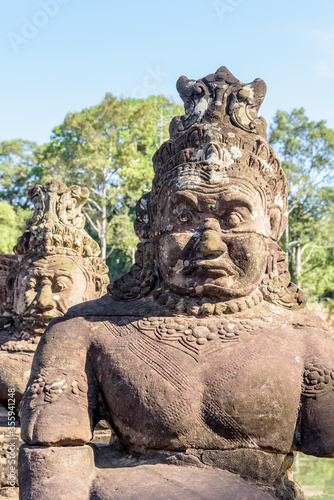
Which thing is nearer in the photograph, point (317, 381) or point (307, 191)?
point (317, 381)

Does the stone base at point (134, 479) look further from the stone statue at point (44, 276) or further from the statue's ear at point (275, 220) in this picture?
the stone statue at point (44, 276)

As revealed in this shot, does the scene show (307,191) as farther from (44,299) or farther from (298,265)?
(44,299)

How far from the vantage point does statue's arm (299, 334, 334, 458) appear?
9.34 feet

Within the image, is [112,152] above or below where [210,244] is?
above

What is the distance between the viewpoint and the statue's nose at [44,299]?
5.75 m

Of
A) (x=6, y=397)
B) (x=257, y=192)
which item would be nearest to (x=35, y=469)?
(x=257, y=192)

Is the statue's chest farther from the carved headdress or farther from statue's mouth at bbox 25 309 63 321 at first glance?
statue's mouth at bbox 25 309 63 321

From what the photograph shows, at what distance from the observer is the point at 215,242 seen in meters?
3.09

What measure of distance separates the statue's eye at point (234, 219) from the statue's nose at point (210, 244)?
126mm

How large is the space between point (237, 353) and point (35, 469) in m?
1.17

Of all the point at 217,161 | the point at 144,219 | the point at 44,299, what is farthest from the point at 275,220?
the point at 44,299

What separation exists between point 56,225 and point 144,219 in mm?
2583

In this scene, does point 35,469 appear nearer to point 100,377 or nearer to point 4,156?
point 100,377

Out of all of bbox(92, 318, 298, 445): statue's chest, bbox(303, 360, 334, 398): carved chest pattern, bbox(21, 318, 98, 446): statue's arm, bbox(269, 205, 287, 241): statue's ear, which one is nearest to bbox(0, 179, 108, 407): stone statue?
bbox(21, 318, 98, 446): statue's arm
